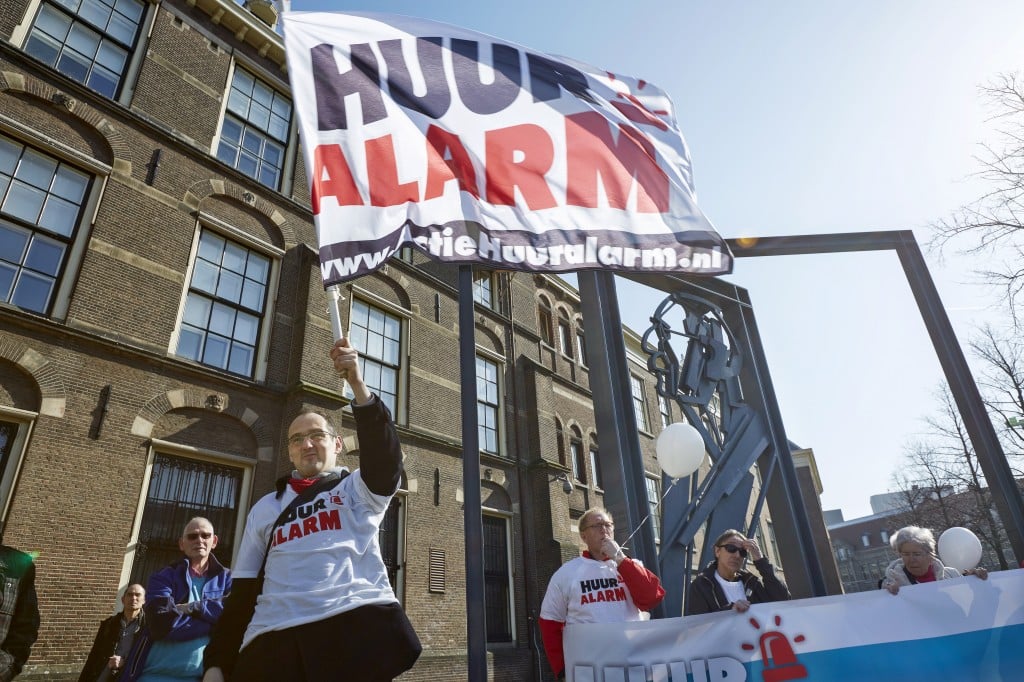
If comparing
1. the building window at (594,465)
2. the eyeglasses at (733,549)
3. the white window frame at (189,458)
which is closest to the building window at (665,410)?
the building window at (594,465)

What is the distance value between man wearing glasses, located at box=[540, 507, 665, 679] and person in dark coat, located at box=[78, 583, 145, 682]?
346 cm

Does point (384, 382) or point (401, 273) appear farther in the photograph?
point (401, 273)

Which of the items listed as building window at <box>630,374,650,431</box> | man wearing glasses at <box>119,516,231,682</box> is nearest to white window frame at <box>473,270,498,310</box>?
building window at <box>630,374,650,431</box>

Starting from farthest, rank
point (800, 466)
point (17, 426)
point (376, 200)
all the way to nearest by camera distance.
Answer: point (800, 466) → point (17, 426) → point (376, 200)

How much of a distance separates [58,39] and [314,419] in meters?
10.8

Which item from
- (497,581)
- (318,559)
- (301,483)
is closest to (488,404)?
(497,581)

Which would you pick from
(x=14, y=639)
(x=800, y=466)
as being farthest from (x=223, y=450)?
(x=800, y=466)

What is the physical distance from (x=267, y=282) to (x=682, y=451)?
28.6 feet

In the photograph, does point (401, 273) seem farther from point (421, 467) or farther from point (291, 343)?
point (421, 467)

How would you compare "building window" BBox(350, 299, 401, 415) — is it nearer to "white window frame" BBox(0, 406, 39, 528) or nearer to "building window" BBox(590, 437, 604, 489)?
"white window frame" BBox(0, 406, 39, 528)

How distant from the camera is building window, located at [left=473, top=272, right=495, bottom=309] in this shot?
16.9 metres

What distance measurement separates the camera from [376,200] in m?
3.26

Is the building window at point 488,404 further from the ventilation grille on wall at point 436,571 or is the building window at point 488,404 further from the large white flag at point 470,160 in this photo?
the large white flag at point 470,160

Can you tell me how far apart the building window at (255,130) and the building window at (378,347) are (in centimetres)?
316
